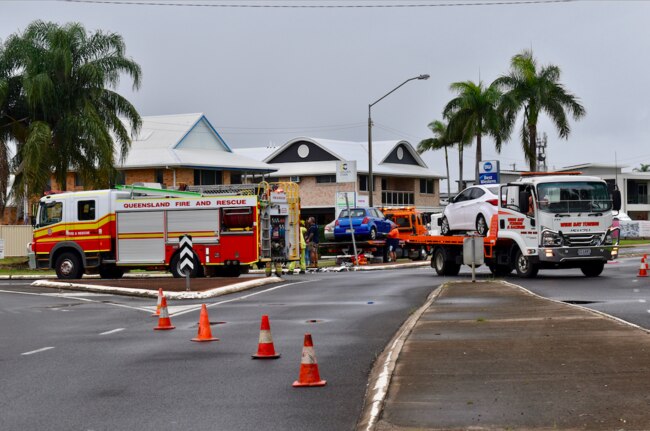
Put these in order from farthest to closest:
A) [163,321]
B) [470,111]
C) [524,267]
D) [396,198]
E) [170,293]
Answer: [396,198] < [470,111] < [524,267] < [170,293] < [163,321]

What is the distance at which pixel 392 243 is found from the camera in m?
47.4

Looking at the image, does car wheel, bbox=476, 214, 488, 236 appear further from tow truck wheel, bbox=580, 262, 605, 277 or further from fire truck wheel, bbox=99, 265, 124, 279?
fire truck wheel, bbox=99, 265, 124, 279

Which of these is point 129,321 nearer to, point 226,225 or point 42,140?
point 226,225

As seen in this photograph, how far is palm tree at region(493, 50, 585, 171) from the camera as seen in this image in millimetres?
54219

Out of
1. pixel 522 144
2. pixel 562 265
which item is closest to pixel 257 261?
pixel 562 265

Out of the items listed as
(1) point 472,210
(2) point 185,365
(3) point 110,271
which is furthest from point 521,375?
(3) point 110,271

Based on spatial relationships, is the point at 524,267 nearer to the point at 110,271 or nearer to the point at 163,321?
the point at 163,321

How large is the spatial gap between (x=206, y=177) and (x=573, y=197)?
1537 inches

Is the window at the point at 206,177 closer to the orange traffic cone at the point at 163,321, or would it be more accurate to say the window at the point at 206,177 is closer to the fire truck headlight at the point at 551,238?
the fire truck headlight at the point at 551,238

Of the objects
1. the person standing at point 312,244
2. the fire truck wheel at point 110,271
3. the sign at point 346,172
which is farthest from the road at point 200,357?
the sign at point 346,172

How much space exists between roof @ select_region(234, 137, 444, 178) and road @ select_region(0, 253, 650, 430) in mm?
50656

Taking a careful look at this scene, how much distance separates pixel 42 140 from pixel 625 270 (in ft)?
77.8

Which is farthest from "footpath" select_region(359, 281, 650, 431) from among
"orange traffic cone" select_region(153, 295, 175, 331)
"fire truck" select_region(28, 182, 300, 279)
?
"fire truck" select_region(28, 182, 300, 279)

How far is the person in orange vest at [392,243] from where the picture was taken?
1848 inches
